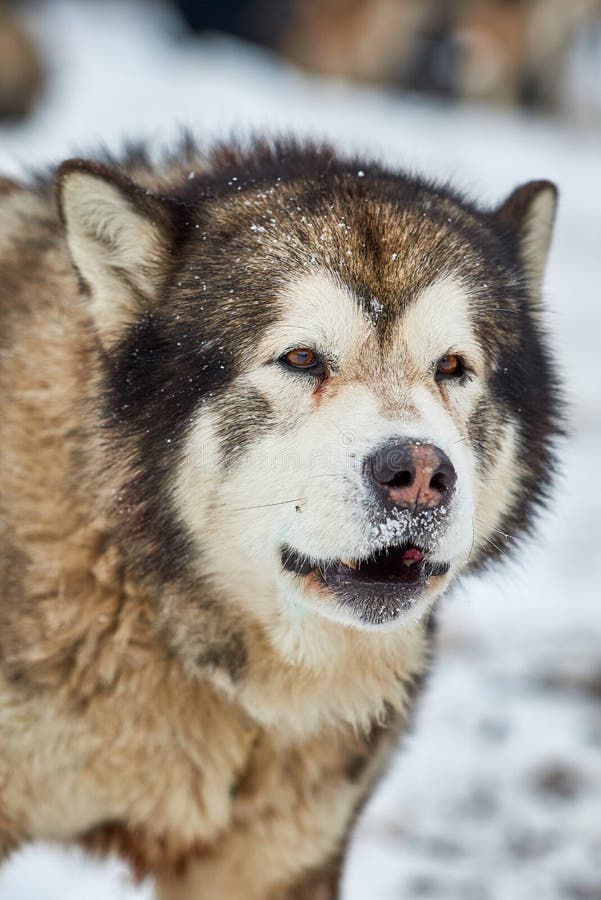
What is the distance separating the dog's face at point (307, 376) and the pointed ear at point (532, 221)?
0.71 feet

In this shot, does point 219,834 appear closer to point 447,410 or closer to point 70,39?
point 447,410

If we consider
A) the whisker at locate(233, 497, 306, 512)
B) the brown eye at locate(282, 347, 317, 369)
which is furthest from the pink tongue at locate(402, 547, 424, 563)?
the brown eye at locate(282, 347, 317, 369)

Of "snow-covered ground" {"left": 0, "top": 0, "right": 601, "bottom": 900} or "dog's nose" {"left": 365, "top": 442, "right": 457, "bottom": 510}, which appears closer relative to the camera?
"dog's nose" {"left": 365, "top": 442, "right": 457, "bottom": 510}

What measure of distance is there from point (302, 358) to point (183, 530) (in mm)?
531

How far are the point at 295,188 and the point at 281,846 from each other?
5.67 ft

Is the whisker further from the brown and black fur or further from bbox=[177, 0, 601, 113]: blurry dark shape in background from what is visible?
bbox=[177, 0, 601, 113]: blurry dark shape in background

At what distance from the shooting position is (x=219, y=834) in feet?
10.7

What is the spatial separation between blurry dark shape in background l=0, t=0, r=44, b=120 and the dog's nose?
10.1 meters

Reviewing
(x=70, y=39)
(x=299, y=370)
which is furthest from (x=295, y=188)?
(x=70, y=39)

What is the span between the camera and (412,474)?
8.32 ft

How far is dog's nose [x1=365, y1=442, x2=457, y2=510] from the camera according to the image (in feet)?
8.30

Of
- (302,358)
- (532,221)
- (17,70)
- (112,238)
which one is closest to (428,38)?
(17,70)

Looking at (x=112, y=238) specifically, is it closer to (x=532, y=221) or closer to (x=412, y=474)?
(x=412, y=474)

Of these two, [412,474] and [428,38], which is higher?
[428,38]
